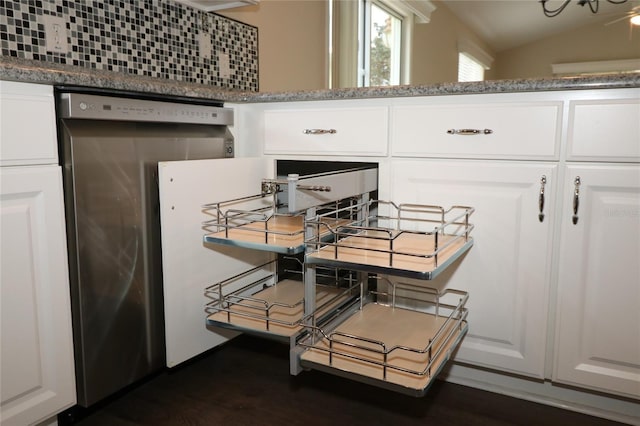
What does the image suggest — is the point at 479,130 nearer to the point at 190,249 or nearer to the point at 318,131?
the point at 318,131

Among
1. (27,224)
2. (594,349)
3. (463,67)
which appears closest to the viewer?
(27,224)

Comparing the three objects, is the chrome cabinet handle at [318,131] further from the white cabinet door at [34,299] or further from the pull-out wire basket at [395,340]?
the white cabinet door at [34,299]

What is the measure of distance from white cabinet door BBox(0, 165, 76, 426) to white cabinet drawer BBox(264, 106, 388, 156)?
2.55ft

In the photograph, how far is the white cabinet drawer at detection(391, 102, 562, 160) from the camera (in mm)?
1364

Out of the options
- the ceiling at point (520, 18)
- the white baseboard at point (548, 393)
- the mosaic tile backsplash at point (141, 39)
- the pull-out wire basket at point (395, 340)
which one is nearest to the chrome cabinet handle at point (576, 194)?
the pull-out wire basket at point (395, 340)

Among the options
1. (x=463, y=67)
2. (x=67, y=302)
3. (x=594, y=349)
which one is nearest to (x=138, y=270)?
(x=67, y=302)

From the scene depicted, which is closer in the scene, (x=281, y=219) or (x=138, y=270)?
(x=138, y=270)

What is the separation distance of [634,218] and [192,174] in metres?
1.21

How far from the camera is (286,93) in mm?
1707

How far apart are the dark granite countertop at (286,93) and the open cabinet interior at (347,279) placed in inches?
9.7

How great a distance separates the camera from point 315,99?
167 cm

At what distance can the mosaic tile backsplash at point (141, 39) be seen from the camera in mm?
1461

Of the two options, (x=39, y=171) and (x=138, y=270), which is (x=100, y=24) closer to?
(x=39, y=171)

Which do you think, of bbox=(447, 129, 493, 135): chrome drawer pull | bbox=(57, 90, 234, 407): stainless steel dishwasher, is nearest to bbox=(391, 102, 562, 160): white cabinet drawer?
bbox=(447, 129, 493, 135): chrome drawer pull
